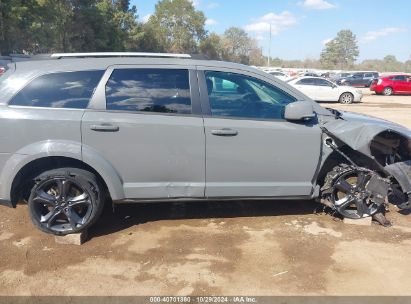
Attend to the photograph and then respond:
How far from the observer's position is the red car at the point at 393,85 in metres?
25.8

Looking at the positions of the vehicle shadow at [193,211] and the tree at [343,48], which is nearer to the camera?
the vehicle shadow at [193,211]

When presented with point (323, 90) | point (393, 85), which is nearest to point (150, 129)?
point (323, 90)

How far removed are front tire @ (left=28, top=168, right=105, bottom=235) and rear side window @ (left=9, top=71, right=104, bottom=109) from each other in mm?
652

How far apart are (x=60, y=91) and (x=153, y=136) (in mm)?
989

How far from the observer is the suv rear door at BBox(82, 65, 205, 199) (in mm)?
3525

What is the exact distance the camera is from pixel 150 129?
140 inches

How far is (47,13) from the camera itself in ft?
103

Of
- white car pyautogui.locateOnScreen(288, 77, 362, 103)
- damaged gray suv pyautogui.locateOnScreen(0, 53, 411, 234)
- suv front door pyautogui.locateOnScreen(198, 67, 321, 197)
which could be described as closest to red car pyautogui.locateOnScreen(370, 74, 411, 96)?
white car pyautogui.locateOnScreen(288, 77, 362, 103)

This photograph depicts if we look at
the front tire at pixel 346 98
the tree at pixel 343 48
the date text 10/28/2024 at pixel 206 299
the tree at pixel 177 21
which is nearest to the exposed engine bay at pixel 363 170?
the date text 10/28/2024 at pixel 206 299

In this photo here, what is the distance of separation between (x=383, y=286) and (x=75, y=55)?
3572mm

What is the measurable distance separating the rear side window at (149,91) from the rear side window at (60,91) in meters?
0.20

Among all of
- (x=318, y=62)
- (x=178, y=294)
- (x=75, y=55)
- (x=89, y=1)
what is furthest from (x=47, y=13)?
(x=318, y=62)

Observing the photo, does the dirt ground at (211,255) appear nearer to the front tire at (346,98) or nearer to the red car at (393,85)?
the front tire at (346,98)

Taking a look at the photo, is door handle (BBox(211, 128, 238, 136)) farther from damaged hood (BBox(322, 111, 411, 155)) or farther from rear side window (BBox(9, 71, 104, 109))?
rear side window (BBox(9, 71, 104, 109))
